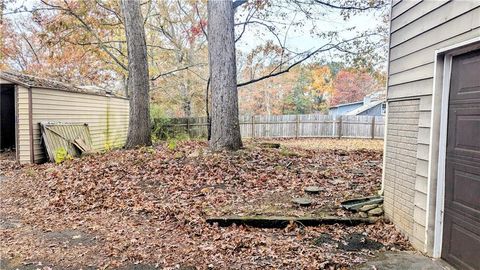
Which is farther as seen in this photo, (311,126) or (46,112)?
(311,126)

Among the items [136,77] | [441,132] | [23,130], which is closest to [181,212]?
[441,132]

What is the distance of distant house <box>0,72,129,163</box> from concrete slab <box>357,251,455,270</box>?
937 centimetres

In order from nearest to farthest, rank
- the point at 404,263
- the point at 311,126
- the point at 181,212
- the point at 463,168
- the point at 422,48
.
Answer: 1. the point at 463,168
2. the point at 404,263
3. the point at 422,48
4. the point at 181,212
5. the point at 311,126

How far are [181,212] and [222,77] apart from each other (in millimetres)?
3818

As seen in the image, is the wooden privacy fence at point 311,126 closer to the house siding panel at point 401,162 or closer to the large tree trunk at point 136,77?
the large tree trunk at point 136,77

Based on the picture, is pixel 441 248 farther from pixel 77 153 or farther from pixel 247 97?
pixel 247 97

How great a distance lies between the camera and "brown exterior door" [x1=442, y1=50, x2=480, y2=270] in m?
2.68

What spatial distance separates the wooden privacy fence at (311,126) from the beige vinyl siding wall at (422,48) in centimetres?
1662

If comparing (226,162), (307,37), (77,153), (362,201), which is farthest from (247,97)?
(362,201)

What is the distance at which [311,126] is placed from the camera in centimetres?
2117

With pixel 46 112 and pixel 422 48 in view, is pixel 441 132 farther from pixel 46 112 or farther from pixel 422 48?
pixel 46 112

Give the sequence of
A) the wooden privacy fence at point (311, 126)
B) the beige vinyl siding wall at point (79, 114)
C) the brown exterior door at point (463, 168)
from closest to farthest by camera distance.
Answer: the brown exterior door at point (463, 168) < the beige vinyl siding wall at point (79, 114) < the wooden privacy fence at point (311, 126)

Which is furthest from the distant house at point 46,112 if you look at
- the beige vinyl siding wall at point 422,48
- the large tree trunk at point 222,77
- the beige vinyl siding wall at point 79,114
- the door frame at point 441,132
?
the door frame at point 441,132

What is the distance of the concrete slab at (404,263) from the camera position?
3006mm
